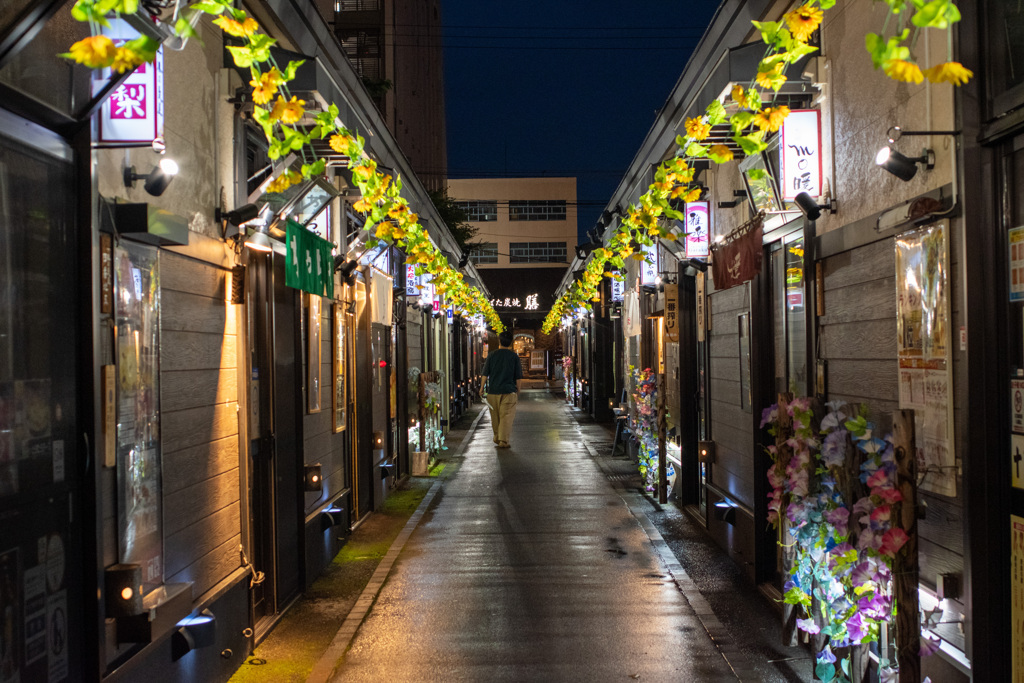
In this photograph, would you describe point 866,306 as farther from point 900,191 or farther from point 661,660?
point 661,660

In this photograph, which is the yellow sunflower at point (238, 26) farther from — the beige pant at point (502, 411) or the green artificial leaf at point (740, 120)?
the beige pant at point (502, 411)

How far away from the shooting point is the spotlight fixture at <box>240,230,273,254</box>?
21.8 ft

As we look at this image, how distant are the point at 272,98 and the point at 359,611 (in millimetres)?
4161

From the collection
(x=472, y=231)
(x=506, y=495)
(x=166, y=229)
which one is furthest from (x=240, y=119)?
(x=472, y=231)

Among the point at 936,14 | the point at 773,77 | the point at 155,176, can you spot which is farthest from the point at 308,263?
the point at 936,14

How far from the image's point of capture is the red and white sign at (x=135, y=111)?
13.4ft

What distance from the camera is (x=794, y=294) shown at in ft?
23.9

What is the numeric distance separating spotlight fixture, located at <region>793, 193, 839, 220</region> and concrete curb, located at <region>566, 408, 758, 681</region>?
318 centimetres

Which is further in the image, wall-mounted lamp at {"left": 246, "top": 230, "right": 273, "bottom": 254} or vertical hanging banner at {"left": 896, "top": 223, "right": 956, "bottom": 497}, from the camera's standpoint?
wall-mounted lamp at {"left": 246, "top": 230, "right": 273, "bottom": 254}

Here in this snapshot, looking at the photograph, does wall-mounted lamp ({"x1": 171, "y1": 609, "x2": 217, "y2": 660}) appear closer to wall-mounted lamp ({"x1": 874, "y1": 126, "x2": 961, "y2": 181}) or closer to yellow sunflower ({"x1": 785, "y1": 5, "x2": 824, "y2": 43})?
wall-mounted lamp ({"x1": 874, "y1": 126, "x2": 961, "y2": 181})

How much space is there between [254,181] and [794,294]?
4.58m

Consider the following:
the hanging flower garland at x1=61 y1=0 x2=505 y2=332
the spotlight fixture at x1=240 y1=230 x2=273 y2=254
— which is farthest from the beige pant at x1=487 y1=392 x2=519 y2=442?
the spotlight fixture at x1=240 y1=230 x2=273 y2=254

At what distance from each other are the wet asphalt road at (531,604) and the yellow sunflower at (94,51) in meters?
4.34

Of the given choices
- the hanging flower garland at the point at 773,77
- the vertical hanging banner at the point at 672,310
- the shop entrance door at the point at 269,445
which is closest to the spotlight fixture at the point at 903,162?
the hanging flower garland at the point at 773,77
